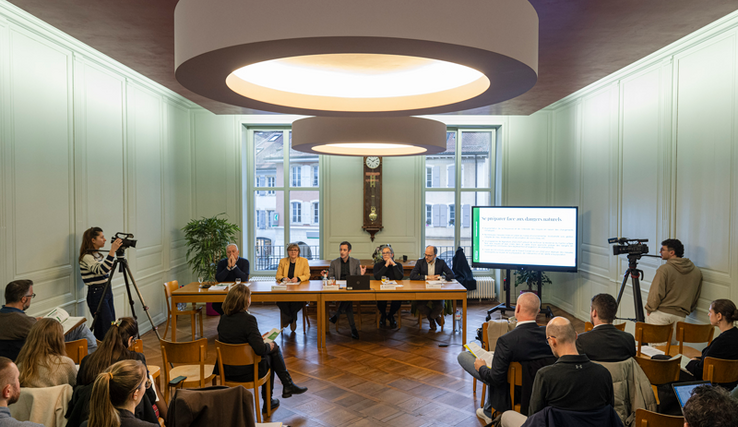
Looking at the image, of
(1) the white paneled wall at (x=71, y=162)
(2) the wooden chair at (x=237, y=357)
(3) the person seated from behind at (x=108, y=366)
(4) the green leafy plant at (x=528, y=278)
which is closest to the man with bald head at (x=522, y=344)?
(2) the wooden chair at (x=237, y=357)

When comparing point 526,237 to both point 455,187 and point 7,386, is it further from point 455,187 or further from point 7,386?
point 7,386

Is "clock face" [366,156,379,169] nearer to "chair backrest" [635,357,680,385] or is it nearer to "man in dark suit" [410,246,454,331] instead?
"man in dark suit" [410,246,454,331]

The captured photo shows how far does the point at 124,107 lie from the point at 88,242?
2.17 meters

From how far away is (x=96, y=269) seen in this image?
5.13 meters

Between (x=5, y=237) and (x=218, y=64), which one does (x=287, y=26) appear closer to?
(x=218, y=64)

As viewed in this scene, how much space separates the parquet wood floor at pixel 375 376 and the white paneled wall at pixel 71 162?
1346 millimetres

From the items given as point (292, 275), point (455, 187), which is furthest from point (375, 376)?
point (455, 187)

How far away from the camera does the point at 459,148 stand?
9.10 metres

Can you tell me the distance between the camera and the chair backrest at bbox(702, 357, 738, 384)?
10.5ft

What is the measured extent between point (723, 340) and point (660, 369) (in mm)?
506

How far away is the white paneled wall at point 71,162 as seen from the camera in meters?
4.46

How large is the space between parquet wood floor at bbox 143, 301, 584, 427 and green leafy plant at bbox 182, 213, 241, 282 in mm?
906

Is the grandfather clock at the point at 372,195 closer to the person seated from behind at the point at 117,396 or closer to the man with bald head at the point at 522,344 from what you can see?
the man with bald head at the point at 522,344

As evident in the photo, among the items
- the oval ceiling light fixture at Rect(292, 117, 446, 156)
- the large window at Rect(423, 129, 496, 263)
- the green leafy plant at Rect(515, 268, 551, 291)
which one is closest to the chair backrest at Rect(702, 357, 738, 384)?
the oval ceiling light fixture at Rect(292, 117, 446, 156)
